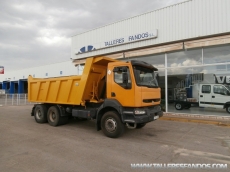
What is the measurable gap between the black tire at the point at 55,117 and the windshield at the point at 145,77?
4.28m

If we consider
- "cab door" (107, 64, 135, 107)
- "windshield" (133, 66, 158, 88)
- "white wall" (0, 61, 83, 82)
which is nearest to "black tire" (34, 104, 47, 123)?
"cab door" (107, 64, 135, 107)

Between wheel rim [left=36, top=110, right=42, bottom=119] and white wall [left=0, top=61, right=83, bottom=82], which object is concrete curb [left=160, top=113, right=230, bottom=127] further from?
white wall [left=0, top=61, right=83, bottom=82]

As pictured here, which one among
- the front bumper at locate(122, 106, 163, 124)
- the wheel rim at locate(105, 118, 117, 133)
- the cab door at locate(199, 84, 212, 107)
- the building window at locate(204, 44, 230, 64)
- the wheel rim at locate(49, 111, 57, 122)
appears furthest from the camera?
the cab door at locate(199, 84, 212, 107)

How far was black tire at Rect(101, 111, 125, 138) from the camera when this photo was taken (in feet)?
18.6

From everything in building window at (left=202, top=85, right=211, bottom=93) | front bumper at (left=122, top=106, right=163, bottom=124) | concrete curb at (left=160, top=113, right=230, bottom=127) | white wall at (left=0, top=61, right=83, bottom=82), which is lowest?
concrete curb at (left=160, top=113, right=230, bottom=127)

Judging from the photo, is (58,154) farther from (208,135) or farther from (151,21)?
(151,21)

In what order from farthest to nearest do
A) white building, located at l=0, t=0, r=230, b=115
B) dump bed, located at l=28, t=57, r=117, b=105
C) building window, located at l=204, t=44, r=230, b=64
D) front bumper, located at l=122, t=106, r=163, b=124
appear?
building window, located at l=204, t=44, r=230, b=64 → white building, located at l=0, t=0, r=230, b=115 → dump bed, located at l=28, t=57, r=117, b=105 → front bumper, located at l=122, t=106, r=163, b=124

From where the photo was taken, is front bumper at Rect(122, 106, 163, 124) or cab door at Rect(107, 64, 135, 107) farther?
cab door at Rect(107, 64, 135, 107)

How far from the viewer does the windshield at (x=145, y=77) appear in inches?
220

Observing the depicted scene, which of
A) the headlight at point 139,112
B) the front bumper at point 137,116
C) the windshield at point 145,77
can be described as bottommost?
the front bumper at point 137,116

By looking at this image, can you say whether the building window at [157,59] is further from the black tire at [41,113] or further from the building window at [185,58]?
the black tire at [41,113]

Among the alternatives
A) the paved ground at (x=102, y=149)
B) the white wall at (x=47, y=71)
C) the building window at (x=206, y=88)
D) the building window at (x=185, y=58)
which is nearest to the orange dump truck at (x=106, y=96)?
the paved ground at (x=102, y=149)

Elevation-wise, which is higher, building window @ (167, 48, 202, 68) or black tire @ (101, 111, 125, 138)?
building window @ (167, 48, 202, 68)

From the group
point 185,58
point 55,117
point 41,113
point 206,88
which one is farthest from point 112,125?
point 206,88
